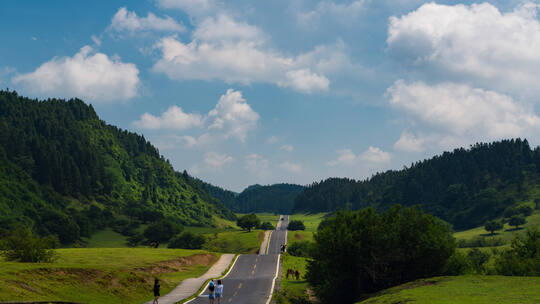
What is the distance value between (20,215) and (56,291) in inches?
5827

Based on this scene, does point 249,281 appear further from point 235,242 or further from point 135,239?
point 135,239

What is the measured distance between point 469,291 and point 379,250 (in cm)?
1492

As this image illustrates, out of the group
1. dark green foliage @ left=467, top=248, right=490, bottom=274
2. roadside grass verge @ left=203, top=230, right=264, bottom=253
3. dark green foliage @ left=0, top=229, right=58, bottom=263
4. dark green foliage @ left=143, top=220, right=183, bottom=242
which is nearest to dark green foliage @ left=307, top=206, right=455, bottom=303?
dark green foliage @ left=467, top=248, right=490, bottom=274

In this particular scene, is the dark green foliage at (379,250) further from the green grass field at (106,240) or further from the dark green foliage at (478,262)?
the green grass field at (106,240)

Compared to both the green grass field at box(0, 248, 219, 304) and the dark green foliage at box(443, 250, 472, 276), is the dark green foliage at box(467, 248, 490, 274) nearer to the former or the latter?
the dark green foliage at box(443, 250, 472, 276)

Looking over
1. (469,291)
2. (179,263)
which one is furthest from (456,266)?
(179,263)

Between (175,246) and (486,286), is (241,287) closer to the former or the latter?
(486,286)

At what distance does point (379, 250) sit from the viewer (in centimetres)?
5025

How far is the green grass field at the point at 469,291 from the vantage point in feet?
103

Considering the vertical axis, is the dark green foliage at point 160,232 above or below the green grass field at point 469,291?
above

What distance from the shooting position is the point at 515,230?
605 ft

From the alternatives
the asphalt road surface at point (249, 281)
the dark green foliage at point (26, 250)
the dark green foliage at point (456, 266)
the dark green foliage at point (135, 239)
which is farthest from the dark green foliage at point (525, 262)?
the dark green foliage at point (135, 239)

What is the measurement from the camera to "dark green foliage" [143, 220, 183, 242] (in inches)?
6575

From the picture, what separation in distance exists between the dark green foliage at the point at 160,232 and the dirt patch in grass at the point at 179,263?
76.1m
